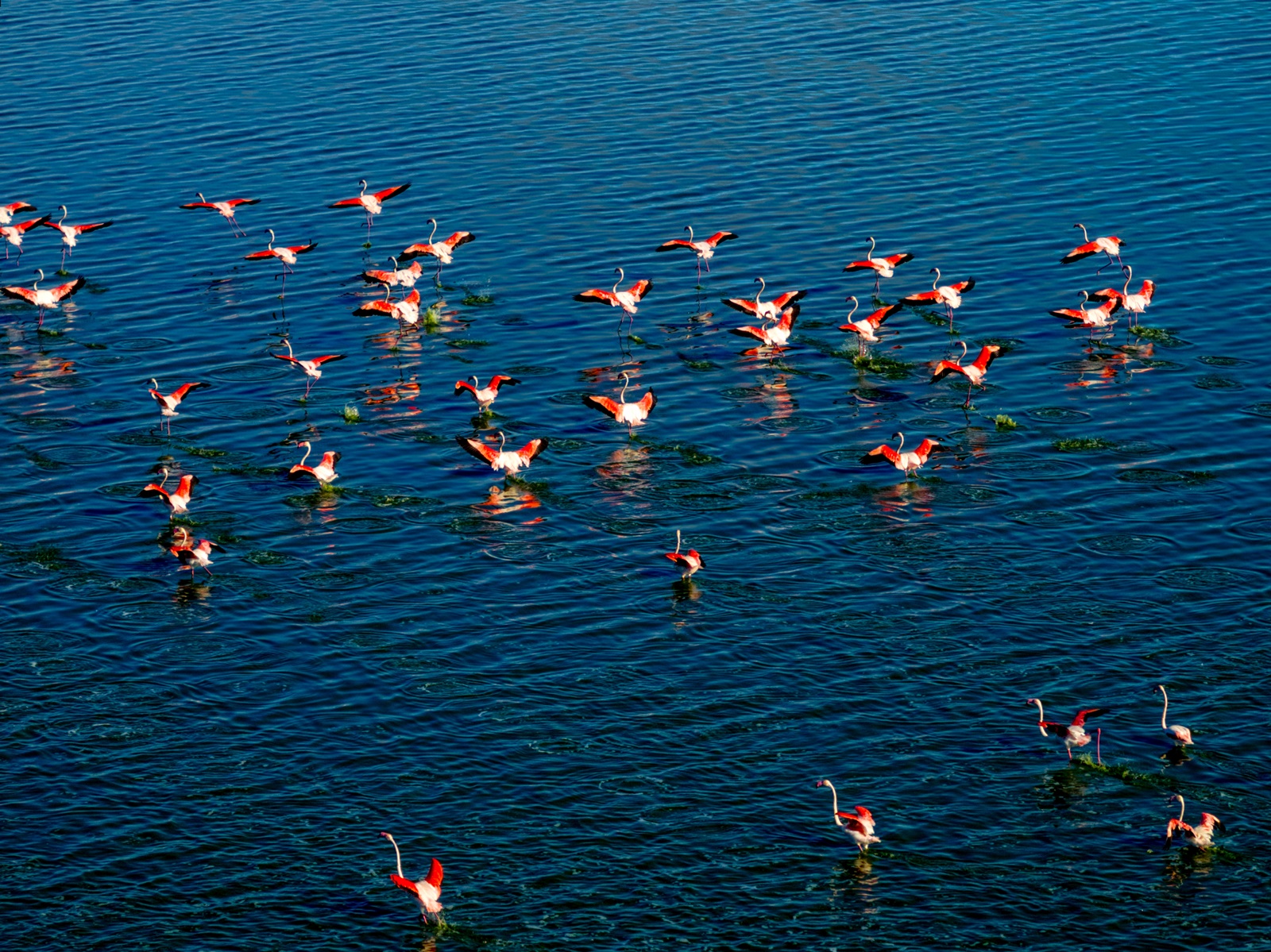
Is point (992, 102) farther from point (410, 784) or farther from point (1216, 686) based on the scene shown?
point (410, 784)

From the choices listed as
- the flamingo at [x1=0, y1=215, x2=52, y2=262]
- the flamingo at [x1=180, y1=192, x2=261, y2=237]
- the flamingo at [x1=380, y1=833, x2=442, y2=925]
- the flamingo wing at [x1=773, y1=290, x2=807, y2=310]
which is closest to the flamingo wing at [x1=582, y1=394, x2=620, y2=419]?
the flamingo wing at [x1=773, y1=290, x2=807, y2=310]

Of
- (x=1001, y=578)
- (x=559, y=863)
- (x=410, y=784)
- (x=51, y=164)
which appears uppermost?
(x=51, y=164)

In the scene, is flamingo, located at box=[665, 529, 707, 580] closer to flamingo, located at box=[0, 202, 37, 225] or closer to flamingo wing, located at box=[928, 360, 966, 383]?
flamingo wing, located at box=[928, 360, 966, 383]

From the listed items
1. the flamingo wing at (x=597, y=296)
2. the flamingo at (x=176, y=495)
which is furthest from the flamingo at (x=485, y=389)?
the flamingo at (x=176, y=495)

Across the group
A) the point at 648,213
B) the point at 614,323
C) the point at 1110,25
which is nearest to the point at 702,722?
the point at 614,323

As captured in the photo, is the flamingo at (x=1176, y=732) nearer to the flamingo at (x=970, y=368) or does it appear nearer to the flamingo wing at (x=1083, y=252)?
the flamingo at (x=970, y=368)

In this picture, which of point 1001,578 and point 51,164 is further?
point 51,164
